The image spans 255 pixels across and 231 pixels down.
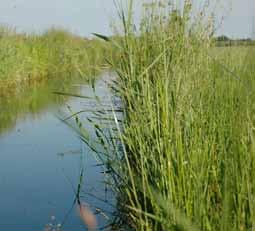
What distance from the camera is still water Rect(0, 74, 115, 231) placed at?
4.16 metres

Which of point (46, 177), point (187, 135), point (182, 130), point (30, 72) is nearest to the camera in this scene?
point (187, 135)

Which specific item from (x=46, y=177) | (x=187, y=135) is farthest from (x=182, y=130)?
(x=46, y=177)

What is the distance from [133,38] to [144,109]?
1.03 metres

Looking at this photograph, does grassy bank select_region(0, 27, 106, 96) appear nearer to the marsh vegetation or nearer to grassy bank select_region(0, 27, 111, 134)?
grassy bank select_region(0, 27, 111, 134)

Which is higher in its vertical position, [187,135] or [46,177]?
[187,135]

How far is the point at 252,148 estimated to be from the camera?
1787 millimetres

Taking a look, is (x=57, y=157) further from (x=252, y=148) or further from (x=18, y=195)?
(x=252, y=148)

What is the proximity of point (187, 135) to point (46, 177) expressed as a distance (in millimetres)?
3407

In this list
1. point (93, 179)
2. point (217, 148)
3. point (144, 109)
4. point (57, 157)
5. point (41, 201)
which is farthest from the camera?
point (57, 157)

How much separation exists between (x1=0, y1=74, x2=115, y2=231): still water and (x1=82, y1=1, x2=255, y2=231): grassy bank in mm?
502

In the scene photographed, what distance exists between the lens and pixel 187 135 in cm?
237

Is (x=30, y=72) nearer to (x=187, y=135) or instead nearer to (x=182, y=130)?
(x=182, y=130)

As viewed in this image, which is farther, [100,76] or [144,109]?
[100,76]

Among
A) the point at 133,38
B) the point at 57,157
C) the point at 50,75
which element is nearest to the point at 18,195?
the point at 57,157
